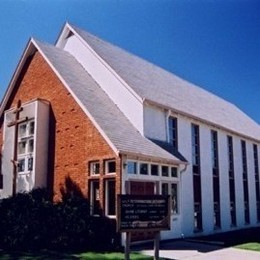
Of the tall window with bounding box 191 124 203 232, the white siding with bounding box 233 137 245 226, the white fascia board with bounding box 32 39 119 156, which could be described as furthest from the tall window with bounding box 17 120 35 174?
the white siding with bounding box 233 137 245 226

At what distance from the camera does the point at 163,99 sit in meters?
21.0

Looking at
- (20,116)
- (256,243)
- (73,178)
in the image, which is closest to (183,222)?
(256,243)

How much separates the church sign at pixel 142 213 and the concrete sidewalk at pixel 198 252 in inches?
109

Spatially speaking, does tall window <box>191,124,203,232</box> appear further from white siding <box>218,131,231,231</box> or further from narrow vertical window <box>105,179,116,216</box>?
narrow vertical window <box>105,179,116,216</box>

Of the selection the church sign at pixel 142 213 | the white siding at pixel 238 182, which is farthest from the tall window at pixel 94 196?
the white siding at pixel 238 182

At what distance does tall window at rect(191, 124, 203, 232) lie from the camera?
21.5 meters

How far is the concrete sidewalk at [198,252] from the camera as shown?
46.3 feet

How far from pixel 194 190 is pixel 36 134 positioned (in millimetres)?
8919

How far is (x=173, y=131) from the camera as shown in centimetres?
2100

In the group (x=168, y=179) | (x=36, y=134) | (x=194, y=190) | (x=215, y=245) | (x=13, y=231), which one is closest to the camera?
(x=13, y=231)

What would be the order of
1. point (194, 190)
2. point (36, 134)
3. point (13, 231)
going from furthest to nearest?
1. point (194, 190)
2. point (36, 134)
3. point (13, 231)

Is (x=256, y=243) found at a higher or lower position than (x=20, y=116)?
lower

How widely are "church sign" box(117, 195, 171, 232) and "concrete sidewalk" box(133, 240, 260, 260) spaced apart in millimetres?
2763

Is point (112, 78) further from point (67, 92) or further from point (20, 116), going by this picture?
point (20, 116)
